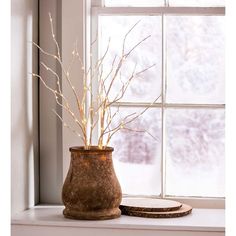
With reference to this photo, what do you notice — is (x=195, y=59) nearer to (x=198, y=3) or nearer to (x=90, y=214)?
(x=198, y=3)

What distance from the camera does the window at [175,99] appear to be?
2602 mm

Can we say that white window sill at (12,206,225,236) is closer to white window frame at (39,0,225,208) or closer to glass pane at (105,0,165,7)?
white window frame at (39,0,225,208)

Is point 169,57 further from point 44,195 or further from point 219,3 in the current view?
point 44,195

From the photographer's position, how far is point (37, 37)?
2598mm

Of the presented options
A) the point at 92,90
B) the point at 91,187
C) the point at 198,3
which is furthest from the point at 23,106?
the point at 198,3

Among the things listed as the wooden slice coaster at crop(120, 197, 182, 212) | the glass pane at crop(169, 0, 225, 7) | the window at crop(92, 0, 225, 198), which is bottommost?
the wooden slice coaster at crop(120, 197, 182, 212)

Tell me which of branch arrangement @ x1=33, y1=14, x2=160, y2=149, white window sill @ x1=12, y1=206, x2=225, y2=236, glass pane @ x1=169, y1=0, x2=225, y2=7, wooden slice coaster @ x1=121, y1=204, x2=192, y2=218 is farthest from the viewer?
glass pane @ x1=169, y1=0, x2=225, y2=7

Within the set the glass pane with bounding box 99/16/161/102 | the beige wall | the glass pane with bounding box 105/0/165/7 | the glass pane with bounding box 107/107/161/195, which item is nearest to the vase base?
the beige wall

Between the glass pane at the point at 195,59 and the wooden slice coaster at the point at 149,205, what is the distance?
501mm

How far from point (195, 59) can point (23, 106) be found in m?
0.85

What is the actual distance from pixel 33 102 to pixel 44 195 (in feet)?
1.52

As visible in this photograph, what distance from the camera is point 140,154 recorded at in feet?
8.70

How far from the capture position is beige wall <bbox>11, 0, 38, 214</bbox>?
2307 millimetres

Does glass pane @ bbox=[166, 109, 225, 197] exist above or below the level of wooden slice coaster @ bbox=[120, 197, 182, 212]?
above
